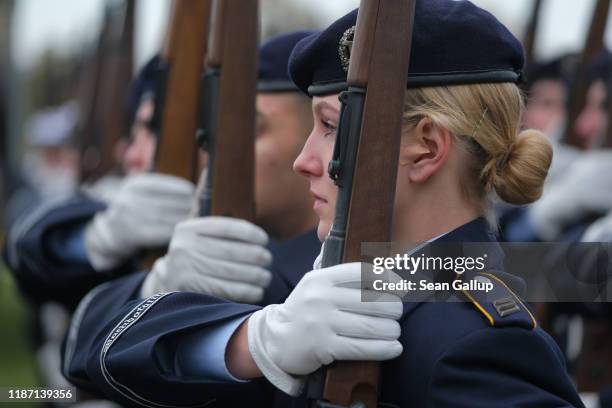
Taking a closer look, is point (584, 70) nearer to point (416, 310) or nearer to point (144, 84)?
point (144, 84)

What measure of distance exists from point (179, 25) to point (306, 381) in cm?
225

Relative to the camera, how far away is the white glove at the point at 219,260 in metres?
3.19

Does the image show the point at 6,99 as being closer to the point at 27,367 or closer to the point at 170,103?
the point at 27,367

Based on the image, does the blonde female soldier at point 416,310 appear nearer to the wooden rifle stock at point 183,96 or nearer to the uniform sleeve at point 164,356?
the uniform sleeve at point 164,356

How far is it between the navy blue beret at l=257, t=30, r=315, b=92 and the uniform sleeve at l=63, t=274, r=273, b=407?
4.47 feet

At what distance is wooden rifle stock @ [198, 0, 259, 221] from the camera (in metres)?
3.22

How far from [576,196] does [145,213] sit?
2255mm

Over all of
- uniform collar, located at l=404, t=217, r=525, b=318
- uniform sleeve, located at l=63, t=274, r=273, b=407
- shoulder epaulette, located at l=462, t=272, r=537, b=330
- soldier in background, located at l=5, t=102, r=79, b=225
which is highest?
soldier in background, located at l=5, t=102, r=79, b=225

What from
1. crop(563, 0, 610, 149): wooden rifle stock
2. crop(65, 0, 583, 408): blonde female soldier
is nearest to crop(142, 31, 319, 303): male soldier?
crop(65, 0, 583, 408): blonde female soldier

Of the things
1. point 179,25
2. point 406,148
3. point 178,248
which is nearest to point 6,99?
point 179,25

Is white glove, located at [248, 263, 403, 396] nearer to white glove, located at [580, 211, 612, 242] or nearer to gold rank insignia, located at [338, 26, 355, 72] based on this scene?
gold rank insignia, located at [338, 26, 355, 72]

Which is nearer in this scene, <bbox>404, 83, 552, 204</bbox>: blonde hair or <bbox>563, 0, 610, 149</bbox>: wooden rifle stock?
<bbox>404, 83, 552, 204</bbox>: blonde hair

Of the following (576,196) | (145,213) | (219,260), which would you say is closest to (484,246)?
→ (219,260)

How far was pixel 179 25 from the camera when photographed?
4.13 metres
